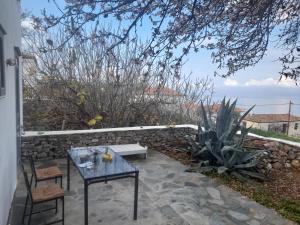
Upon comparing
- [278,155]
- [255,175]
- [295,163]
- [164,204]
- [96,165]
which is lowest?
Result: [164,204]

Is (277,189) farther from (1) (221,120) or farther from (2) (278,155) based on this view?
(1) (221,120)

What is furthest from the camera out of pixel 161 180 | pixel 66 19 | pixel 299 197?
pixel 161 180

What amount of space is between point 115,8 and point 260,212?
3.51 m

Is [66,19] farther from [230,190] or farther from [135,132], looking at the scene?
[135,132]

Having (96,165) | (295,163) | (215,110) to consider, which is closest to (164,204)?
(96,165)

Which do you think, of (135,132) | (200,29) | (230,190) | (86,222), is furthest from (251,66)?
(135,132)

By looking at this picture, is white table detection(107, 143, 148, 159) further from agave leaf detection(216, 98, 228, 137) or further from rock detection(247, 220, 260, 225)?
rock detection(247, 220, 260, 225)

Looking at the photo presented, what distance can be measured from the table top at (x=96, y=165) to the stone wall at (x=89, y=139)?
183 cm

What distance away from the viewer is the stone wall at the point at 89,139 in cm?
654

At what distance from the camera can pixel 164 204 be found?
14.7 ft

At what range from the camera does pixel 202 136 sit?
6.65 meters

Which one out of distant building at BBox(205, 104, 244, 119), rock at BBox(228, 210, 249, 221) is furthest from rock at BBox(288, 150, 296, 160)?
rock at BBox(228, 210, 249, 221)

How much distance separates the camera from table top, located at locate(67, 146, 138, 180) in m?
3.97

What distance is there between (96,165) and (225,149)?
9.19 ft
